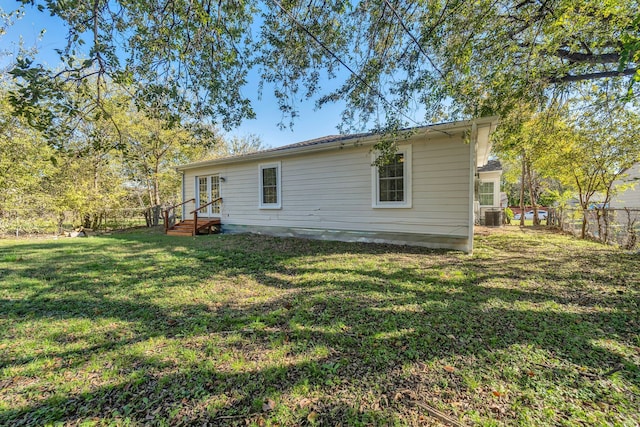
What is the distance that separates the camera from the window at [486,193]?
46.7 ft

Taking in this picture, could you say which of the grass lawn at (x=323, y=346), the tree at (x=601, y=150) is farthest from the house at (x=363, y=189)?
the tree at (x=601, y=150)

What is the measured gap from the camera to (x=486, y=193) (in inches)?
563

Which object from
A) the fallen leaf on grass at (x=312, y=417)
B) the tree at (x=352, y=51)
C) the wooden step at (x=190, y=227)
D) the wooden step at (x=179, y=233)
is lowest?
the fallen leaf on grass at (x=312, y=417)

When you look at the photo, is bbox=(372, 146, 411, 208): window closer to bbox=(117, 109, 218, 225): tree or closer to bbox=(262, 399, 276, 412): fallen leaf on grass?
bbox=(262, 399, 276, 412): fallen leaf on grass

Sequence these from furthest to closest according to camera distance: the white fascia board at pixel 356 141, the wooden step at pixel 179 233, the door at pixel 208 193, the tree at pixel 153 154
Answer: the tree at pixel 153 154 → the door at pixel 208 193 → the wooden step at pixel 179 233 → the white fascia board at pixel 356 141

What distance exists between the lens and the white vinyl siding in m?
6.33

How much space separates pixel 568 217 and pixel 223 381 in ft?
42.5

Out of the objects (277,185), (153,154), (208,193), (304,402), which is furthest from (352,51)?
(153,154)

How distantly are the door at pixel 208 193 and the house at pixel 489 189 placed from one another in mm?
12398

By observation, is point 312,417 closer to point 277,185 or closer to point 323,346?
point 323,346

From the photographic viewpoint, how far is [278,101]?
5059 millimetres

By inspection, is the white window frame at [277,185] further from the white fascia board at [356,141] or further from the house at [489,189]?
the house at [489,189]

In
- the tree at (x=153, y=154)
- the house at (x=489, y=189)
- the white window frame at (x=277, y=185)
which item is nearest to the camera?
the white window frame at (x=277, y=185)

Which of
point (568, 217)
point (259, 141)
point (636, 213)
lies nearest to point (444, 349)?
point (636, 213)
